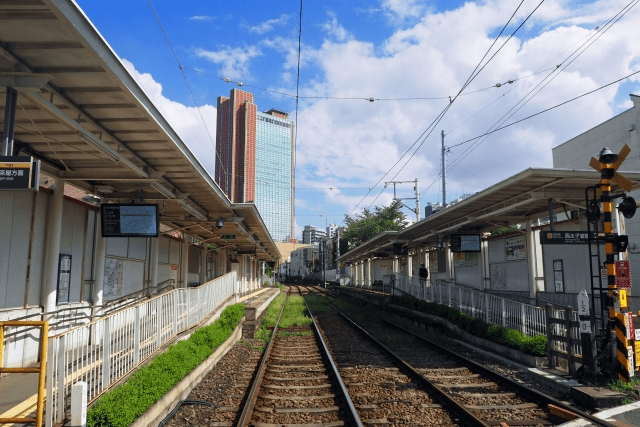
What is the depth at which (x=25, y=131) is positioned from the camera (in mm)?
7410

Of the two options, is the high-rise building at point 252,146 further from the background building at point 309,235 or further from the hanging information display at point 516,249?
the background building at point 309,235

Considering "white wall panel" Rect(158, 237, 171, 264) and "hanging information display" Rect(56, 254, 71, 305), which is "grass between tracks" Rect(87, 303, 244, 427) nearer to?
"hanging information display" Rect(56, 254, 71, 305)

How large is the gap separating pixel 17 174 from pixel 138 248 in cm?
962

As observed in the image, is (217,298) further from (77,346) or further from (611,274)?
(611,274)

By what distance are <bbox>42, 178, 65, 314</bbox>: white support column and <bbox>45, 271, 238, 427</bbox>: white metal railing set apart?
1380 millimetres

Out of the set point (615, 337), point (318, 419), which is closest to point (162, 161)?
point (318, 419)

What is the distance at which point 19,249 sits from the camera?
26.3 feet

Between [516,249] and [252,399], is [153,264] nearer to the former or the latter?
[252,399]

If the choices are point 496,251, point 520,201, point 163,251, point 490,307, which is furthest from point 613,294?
point 163,251

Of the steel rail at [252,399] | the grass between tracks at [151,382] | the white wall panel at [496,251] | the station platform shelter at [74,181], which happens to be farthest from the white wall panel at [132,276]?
the white wall panel at [496,251]

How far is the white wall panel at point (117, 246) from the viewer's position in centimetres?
1215

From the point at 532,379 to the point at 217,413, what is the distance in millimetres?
6130

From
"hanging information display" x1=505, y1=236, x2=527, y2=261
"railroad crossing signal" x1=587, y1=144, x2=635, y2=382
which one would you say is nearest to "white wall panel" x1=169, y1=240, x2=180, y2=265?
"hanging information display" x1=505, y1=236, x2=527, y2=261

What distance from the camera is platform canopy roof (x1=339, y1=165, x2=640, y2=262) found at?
11133 millimetres
